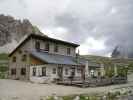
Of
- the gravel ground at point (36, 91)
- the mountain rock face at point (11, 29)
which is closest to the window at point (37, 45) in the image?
the gravel ground at point (36, 91)

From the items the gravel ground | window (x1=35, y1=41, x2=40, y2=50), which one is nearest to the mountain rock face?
window (x1=35, y1=41, x2=40, y2=50)

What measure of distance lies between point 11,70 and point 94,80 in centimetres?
1660

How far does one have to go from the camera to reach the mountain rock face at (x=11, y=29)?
125 meters

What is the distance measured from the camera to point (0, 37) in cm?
12256

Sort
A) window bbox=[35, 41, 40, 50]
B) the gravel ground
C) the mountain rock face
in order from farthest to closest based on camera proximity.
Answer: the mountain rock face
window bbox=[35, 41, 40, 50]
the gravel ground

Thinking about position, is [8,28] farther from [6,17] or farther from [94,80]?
[94,80]

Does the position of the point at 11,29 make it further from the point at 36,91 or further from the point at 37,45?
the point at 36,91

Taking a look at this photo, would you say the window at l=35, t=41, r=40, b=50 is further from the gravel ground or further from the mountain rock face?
the mountain rock face

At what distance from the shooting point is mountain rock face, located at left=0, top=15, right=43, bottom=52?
125188mm

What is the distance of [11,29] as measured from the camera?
134000mm

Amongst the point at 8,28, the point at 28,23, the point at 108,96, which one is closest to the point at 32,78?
the point at 108,96

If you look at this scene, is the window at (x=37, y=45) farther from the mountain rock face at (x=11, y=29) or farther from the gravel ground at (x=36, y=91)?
the mountain rock face at (x=11, y=29)

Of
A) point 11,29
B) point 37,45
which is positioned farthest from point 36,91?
point 11,29

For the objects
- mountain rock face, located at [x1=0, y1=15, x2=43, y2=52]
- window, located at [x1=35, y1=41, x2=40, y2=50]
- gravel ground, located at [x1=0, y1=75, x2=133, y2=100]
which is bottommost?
gravel ground, located at [x1=0, y1=75, x2=133, y2=100]
